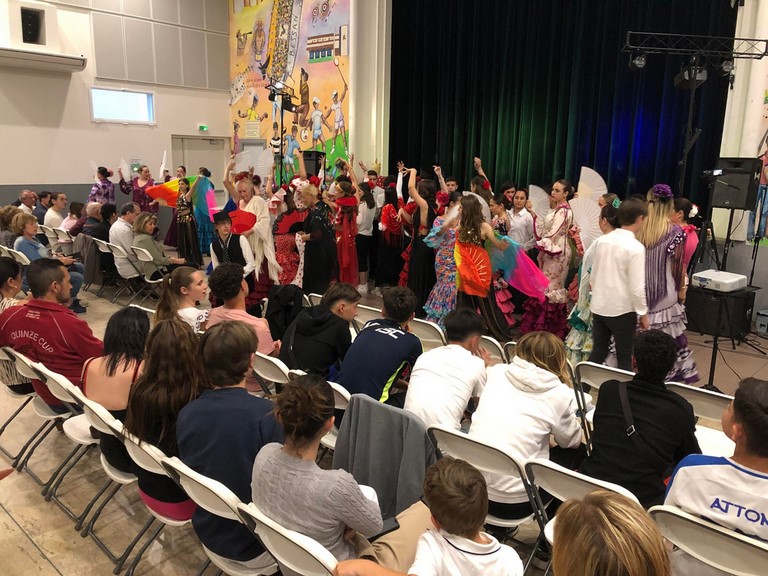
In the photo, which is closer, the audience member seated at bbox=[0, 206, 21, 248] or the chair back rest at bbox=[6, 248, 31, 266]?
the chair back rest at bbox=[6, 248, 31, 266]

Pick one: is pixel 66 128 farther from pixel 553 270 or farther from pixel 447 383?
pixel 447 383

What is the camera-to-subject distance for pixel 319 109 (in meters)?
11.9

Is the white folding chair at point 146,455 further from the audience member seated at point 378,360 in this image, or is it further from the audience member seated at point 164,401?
the audience member seated at point 378,360

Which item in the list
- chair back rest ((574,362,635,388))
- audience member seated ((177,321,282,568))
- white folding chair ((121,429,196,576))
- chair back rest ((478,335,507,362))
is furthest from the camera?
chair back rest ((478,335,507,362))

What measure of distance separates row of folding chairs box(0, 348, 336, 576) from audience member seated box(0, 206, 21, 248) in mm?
3958

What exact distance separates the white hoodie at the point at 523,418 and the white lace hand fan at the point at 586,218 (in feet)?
10.5

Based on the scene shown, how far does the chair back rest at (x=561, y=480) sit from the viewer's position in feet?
6.14

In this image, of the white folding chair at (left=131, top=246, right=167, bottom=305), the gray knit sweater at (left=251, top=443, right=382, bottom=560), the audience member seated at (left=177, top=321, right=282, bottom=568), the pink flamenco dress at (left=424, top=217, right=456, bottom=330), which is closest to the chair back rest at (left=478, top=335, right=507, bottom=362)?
the audience member seated at (left=177, top=321, right=282, bottom=568)

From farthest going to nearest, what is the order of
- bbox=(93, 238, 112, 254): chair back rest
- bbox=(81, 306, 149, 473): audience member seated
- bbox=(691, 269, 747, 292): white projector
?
bbox=(93, 238, 112, 254): chair back rest
bbox=(691, 269, 747, 292): white projector
bbox=(81, 306, 149, 473): audience member seated

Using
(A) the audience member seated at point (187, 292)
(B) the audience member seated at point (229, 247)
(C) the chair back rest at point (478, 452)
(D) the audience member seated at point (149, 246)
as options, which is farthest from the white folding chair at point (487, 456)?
(D) the audience member seated at point (149, 246)

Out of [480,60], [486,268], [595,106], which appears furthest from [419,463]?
[480,60]

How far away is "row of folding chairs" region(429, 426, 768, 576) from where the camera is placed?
159 cm

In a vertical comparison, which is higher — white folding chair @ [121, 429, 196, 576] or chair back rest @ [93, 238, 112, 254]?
chair back rest @ [93, 238, 112, 254]

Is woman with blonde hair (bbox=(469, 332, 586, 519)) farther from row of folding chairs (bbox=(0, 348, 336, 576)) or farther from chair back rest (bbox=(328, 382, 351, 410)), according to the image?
row of folding chairs (bbox=(0, 348, 336, 576))
